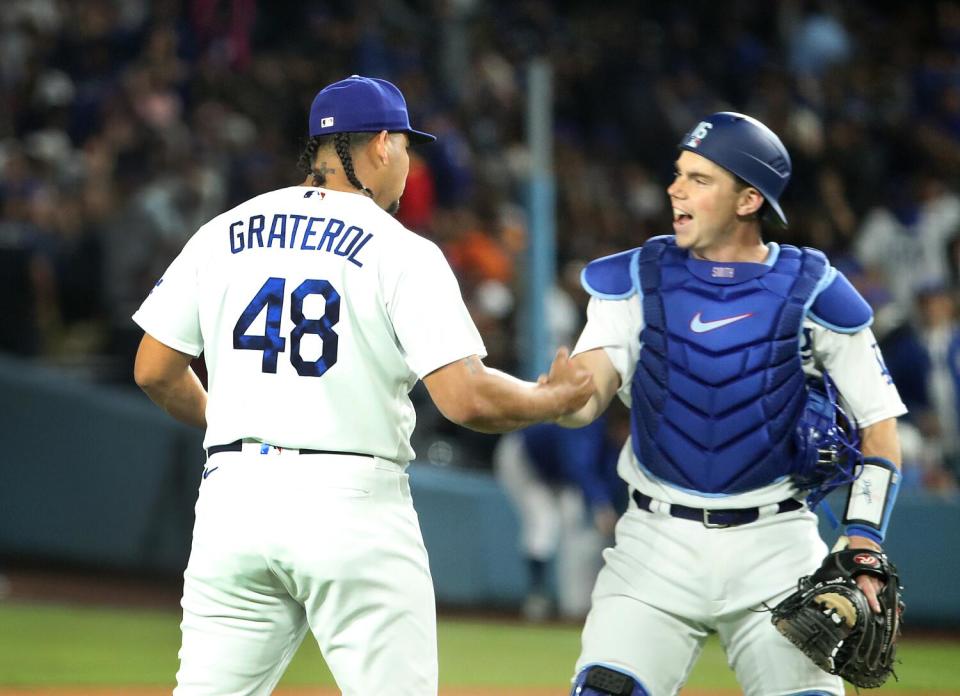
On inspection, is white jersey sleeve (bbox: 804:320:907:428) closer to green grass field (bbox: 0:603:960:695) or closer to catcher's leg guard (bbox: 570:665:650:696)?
catcher's leg guard (bbox: 570:665:650:696)

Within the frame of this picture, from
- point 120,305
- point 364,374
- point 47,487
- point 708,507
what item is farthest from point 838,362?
point 47,487

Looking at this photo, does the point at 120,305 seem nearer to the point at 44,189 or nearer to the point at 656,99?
the point at 44,189

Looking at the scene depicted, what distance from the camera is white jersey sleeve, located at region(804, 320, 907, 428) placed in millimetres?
4324

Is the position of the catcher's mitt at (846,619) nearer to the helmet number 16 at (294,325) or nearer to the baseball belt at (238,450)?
the baseball belt at (238,450)

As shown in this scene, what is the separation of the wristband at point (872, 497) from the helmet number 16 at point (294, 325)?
152 centimetres

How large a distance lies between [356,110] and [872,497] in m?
1.73

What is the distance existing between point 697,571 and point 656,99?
10.9 metres

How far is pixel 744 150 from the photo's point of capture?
445cm

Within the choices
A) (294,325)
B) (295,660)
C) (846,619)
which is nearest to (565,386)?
(294,325)

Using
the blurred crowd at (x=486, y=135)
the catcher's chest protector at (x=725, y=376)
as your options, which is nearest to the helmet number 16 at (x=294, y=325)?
the catcher's chest protector at (x=725, y=376)

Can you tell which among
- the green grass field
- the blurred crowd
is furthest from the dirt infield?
the blurred crowd

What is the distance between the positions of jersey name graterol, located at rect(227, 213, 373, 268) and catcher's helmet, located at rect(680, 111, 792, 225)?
1128 mm

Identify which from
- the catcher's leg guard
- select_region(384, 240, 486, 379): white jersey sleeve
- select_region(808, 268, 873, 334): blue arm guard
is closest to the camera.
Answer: select_region(384, 240, 486, 379): white jersey sleeve

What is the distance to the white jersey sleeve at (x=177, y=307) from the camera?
4.02 meters
